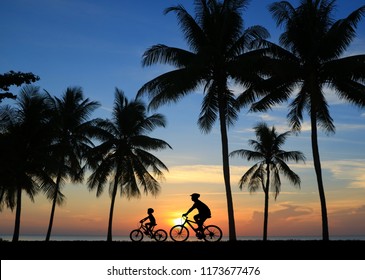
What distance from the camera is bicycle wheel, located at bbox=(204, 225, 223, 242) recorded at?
62.6ft

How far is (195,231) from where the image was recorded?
62.7 ft

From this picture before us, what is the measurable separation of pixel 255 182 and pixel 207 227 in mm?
23609

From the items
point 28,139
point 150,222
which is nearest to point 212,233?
point 150,222

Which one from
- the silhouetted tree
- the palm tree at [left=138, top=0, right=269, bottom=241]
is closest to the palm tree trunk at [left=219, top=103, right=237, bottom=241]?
the palm tree at [left=138, top=0, right=269, bottom=241]

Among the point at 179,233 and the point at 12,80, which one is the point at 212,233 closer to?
the point at 179,233

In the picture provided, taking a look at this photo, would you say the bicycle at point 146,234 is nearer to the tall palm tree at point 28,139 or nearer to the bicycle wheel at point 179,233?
the bicycle wheel at point 179,233

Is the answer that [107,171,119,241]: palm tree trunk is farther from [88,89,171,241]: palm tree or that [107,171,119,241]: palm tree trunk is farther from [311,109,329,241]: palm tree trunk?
[311,109,329,241]: palm tree trunk

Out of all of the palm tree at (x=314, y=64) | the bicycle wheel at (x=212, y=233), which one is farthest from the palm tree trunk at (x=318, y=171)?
the bicycle wheel at (x=212, y=233)

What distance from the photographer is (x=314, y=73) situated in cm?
2655

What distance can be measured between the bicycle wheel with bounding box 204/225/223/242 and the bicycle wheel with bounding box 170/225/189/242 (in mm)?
1106

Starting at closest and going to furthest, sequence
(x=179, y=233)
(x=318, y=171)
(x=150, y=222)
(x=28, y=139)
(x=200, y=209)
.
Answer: (x=200, y=209), (x=179, y=233), (x=150, y=222), (x=318, y=171), (x=28, y=139)

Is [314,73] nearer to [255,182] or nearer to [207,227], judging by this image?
[207,227]

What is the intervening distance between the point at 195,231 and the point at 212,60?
11.1 metres

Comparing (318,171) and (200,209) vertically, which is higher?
(318,171)
